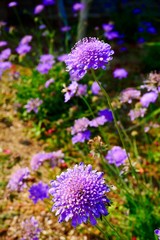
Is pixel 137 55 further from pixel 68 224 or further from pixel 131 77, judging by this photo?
pixel 68 224

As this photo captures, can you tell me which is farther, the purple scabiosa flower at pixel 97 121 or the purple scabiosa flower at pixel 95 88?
the purple scabiosa flower at pixel 95 88

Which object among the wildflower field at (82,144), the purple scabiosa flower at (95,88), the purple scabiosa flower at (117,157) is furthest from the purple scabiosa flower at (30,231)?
the purple scabiosa flower at (95,88)

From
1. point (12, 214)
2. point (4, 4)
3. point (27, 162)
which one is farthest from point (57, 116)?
point (4, 4)

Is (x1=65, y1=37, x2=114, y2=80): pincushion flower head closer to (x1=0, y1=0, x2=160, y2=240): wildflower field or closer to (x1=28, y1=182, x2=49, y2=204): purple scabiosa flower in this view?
(x1=0, y1=0, x2=160, y2=240): wildflower field

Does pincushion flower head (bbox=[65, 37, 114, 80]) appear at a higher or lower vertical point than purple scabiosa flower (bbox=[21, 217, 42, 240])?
higher

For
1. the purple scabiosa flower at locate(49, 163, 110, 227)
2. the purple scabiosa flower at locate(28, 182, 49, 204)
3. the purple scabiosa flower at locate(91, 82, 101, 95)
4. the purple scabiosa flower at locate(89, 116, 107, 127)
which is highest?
the purple scabiosa flower at locate(91, 82, 101, 95)

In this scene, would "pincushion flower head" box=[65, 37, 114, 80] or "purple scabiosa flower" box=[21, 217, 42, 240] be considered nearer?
"pincushion flower head" box=[65, 37, 114, 80]

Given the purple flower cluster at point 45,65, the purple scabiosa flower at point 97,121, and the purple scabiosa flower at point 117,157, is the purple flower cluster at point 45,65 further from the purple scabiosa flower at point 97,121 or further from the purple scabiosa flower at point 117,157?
the purple scabiosa flower at point 117,157

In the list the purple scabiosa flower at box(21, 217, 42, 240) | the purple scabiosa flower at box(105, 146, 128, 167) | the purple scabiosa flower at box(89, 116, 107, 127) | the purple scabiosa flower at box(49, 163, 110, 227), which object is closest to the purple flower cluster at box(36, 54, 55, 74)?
the purple scabiosa flower at box(89, 116, 107, 127)
